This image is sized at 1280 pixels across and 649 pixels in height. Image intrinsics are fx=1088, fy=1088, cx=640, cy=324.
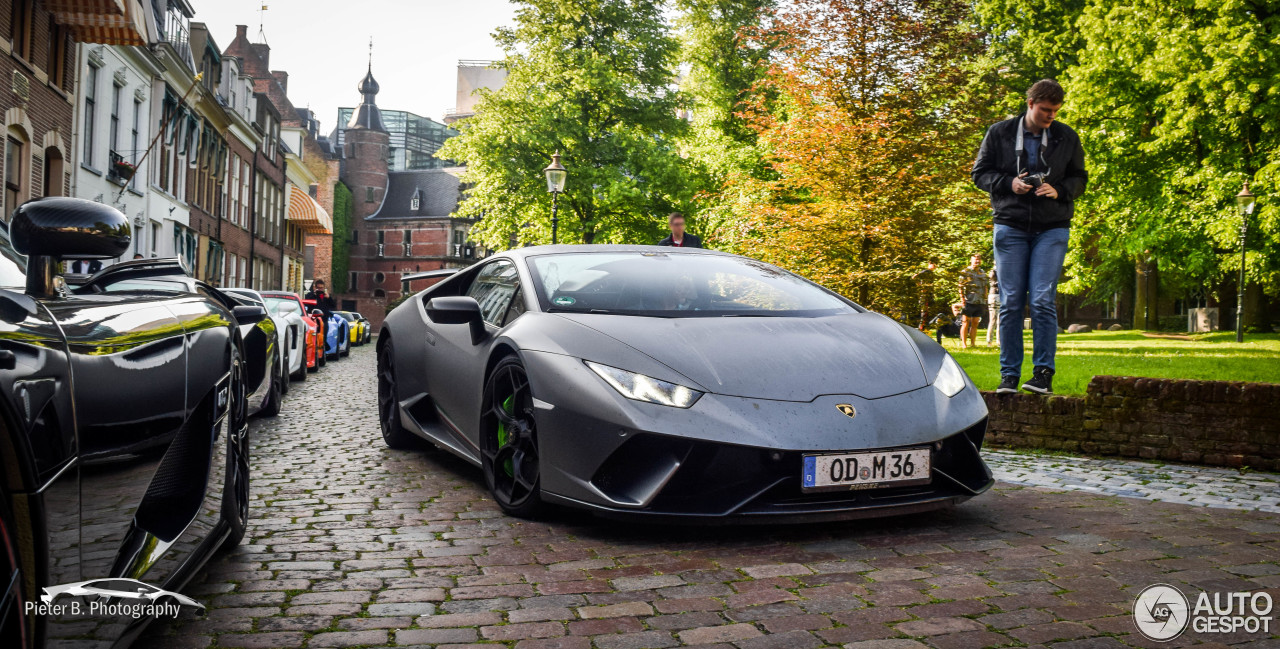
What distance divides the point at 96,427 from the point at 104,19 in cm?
2190

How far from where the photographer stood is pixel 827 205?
13758 mm

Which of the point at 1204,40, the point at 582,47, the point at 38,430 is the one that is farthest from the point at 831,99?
the point at 582,47

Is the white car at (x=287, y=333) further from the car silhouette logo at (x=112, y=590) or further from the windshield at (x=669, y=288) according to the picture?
the car silhouette logo at (x=112, y=590)

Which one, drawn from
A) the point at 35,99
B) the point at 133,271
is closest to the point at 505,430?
the point at 133,271

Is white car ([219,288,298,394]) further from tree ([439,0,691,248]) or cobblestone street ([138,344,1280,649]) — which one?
tree ([439,0,691,248])

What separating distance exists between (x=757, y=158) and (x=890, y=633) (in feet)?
109

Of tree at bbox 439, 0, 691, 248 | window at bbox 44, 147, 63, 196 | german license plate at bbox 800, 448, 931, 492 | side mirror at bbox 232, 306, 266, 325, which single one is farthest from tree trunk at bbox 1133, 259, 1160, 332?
side mirror at bbox 232, 306, 266, 325

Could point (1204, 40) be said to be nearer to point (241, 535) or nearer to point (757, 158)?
point (757, 158)

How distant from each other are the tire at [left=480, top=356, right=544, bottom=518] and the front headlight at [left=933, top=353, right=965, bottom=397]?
168 centimetres

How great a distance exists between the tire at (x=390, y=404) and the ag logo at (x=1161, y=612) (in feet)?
15.3

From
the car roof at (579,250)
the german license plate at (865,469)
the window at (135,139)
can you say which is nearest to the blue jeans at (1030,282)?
the car roof at (579,250)

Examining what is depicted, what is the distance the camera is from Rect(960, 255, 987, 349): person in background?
16.1 meters

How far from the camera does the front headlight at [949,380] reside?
4500 mm

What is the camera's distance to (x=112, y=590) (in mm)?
2084
